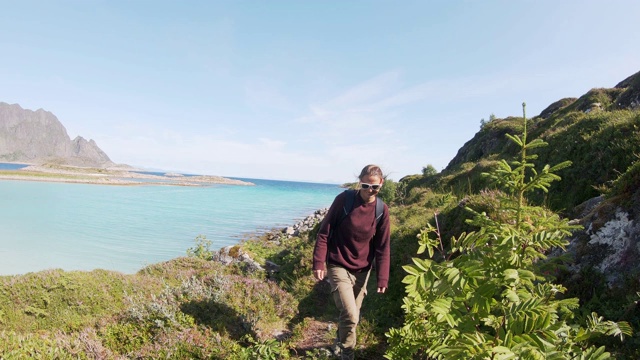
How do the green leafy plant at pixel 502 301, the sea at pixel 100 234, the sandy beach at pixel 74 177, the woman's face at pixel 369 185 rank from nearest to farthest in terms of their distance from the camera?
1. the green leafy plant at pixel 502 301
2. the woman's face at pixel 369 185
3. the sea at pixel 100 234
4. the sandy beach at pixel 74 177

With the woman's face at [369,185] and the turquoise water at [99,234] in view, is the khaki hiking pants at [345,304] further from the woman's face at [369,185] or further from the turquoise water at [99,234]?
the turquoise water at [99,234]

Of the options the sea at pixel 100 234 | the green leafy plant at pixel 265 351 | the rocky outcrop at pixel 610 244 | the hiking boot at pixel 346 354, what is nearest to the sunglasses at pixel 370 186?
the hiking boot at pixel 346 354

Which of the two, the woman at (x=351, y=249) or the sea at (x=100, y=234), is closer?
the woman at (x=351, y=249)

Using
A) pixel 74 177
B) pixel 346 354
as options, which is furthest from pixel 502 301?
pixel 74 177

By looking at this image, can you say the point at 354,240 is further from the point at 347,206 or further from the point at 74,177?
the point at 74,177

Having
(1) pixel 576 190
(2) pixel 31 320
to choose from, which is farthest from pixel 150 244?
(1) pixel 576 190

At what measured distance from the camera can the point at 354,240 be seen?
210 inches

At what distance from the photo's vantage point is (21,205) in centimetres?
3459

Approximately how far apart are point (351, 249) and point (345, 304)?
33.9 inches

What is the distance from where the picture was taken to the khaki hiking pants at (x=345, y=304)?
16.8 ft

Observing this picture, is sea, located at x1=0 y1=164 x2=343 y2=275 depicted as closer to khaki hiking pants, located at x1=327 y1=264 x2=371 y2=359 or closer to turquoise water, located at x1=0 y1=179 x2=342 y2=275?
turquoise water, located at x1=0 y1=179 x2=342 y2=275

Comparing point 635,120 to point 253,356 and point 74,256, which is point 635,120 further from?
point 74,256

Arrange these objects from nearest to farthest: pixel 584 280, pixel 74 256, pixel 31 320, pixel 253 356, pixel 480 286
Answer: pixel 480 286 → pixel 584 280 → pixel 253 356 → pixel 31 320 → pixel 74 256

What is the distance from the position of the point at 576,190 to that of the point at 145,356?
10591 mm
